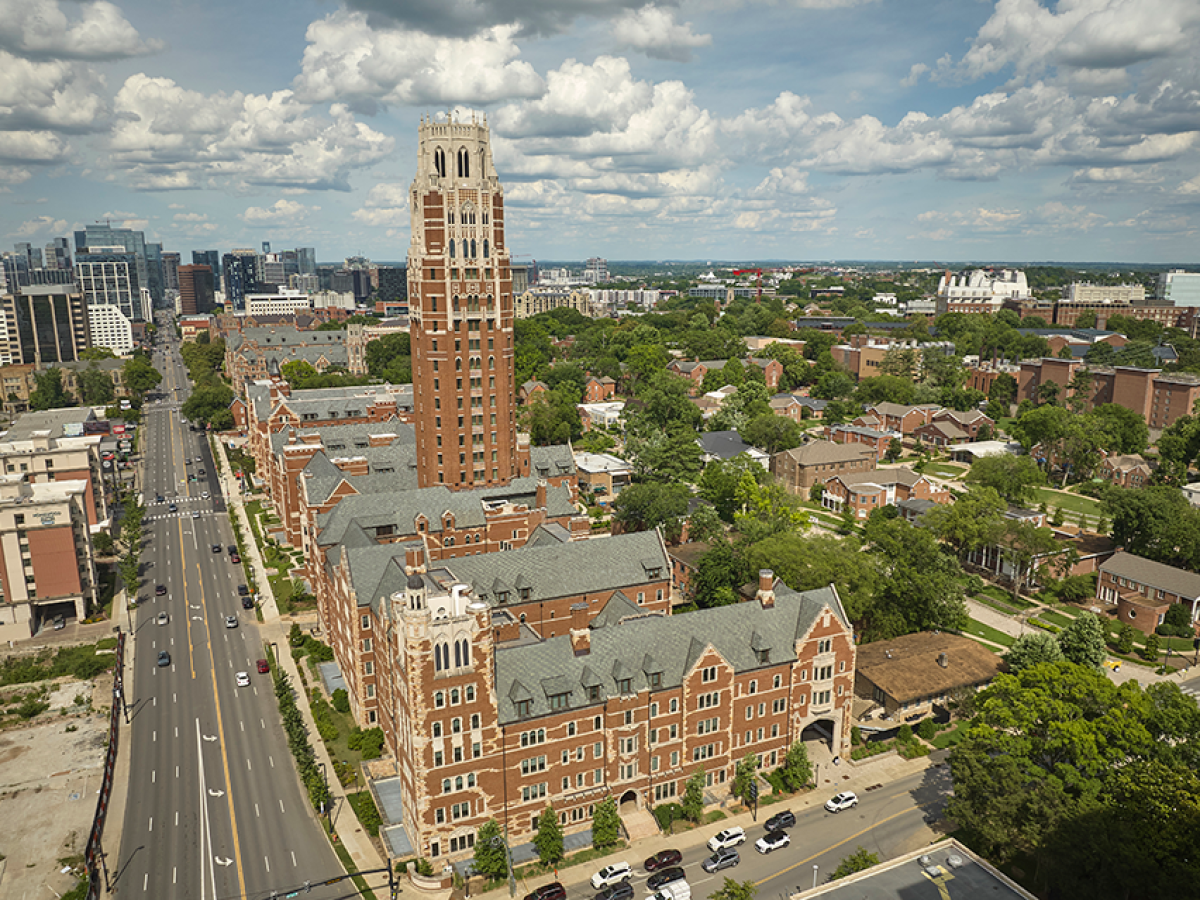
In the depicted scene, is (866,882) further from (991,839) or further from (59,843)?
(59,843)

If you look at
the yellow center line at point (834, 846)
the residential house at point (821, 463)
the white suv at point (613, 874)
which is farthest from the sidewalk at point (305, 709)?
the residential house at point (821, 463)

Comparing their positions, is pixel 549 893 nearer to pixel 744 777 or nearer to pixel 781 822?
pixel 744 777

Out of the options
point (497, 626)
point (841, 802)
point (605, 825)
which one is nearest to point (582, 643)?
point (497, 626)

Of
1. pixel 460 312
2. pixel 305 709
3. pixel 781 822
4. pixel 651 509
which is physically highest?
pixel 460 312

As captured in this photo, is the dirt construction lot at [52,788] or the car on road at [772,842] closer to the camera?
the dirt construction lot at [52,788]

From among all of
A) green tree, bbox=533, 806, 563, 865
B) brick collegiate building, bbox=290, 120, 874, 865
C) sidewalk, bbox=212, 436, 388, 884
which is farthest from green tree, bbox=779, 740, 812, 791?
sidewalk, bbox=212, 436, 388, 884

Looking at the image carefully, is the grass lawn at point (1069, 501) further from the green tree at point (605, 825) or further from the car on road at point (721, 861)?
the green tree at point (605, 825)
